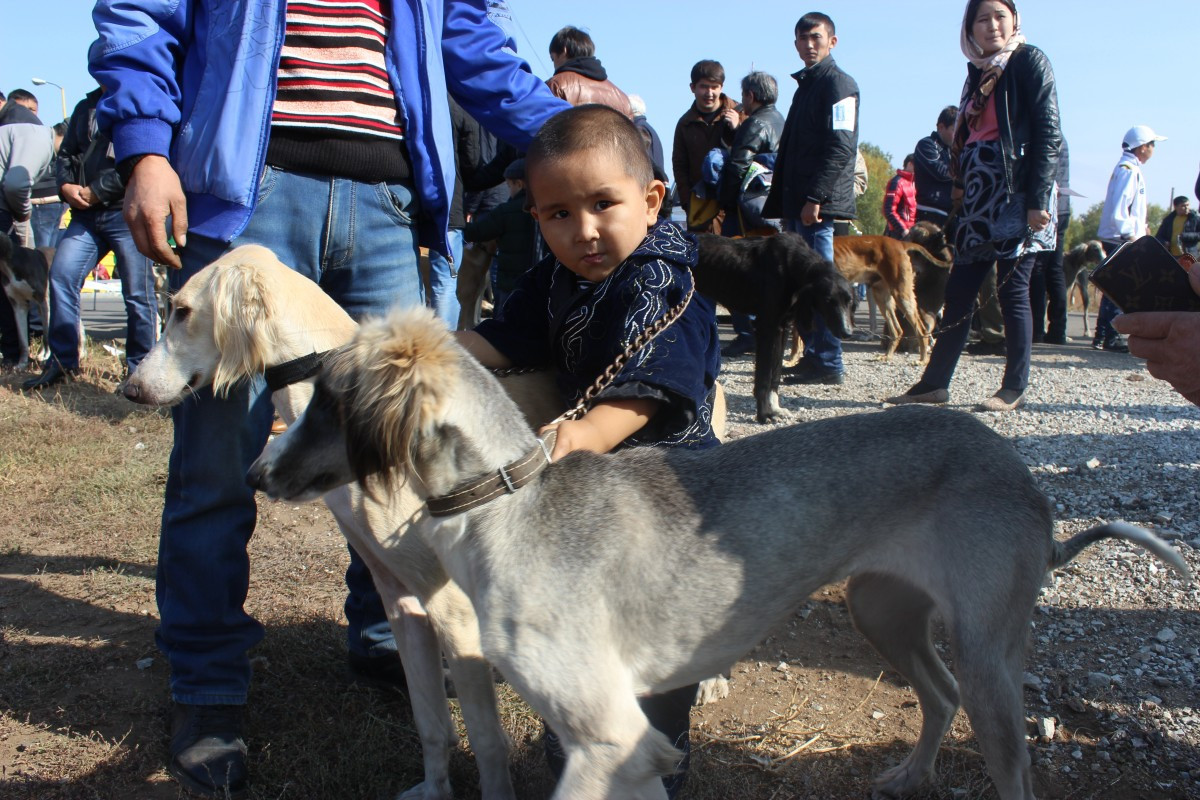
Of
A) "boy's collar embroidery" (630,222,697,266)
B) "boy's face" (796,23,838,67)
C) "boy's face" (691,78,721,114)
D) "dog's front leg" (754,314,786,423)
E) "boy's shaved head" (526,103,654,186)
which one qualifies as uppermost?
"boy's face" (796,23,838,67)

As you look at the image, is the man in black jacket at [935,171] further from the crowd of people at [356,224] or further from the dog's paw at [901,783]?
the dog's paw at [901,783]

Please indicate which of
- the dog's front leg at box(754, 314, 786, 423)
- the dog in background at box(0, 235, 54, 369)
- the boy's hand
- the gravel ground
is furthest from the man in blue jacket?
the dog in background at box(0, 235, 54, 369)

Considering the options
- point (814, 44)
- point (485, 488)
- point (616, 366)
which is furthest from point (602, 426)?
point (814, 44)

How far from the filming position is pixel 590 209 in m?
2.39

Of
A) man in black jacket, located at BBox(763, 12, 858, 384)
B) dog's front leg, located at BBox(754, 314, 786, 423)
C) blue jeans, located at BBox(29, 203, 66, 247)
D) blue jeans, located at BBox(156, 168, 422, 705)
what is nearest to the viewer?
blue jeans, located at BBox(156, 168, 422, 705)

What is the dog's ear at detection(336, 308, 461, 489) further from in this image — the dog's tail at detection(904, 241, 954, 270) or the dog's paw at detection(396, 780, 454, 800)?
the dog's tail at detection(904, 241, 954, 270)

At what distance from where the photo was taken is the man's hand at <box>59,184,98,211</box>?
7488 millimetres

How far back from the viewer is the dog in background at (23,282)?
30.8ft

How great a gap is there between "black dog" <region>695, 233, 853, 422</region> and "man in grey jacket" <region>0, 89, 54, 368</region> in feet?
26.0

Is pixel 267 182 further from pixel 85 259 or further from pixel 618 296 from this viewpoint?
pixel 85 259

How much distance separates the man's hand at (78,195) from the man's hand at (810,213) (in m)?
6.35

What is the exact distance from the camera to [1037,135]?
612 centimetres

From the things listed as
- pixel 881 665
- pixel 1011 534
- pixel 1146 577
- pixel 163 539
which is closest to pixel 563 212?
pixel 1011 534

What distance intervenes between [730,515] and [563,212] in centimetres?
97
